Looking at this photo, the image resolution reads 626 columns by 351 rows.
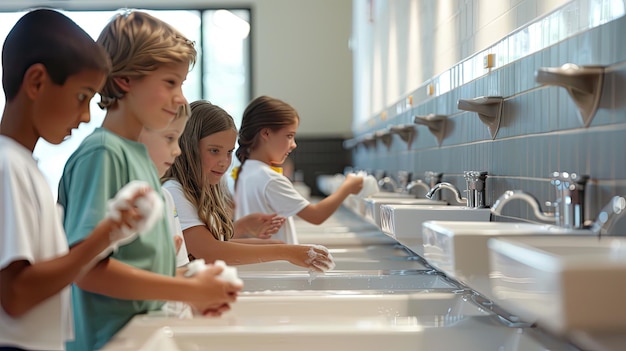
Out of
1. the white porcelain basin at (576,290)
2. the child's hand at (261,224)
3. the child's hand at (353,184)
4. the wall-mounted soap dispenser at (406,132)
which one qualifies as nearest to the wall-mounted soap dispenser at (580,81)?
the white porcelain basin at (576,290)

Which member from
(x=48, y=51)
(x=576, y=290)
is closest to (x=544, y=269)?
(x=576, y=290)

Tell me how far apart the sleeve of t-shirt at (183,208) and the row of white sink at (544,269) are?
92cm

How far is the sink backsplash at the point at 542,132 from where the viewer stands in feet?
5.80

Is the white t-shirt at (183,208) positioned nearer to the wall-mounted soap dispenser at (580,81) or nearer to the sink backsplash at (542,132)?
the sink backsplash at (542,132)

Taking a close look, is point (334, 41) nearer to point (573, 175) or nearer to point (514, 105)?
point (514, 105)

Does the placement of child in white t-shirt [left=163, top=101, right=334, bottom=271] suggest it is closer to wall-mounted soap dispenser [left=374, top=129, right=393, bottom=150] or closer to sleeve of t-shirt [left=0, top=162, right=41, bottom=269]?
sleeve of t-shirt [left=0, top=162, right=41, bottom=269]

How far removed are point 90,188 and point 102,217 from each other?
0.21ft

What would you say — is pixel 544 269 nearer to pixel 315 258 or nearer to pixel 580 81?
pixel 580 81

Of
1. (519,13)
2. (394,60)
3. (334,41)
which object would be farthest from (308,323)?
(334,41)

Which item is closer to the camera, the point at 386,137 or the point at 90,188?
the point at 90,188

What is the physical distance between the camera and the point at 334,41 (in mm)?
10078

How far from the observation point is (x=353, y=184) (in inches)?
158

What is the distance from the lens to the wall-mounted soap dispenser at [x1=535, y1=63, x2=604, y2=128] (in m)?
1.82

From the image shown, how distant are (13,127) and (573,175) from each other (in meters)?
1.14
